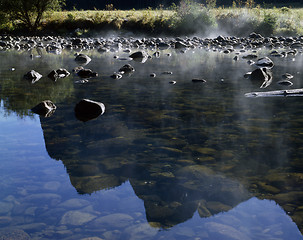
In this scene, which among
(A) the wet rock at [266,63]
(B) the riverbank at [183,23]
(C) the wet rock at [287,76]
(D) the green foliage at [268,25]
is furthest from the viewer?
(B) the riverbank at [183,23]

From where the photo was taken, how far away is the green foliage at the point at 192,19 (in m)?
26.1

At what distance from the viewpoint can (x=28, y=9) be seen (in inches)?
1067

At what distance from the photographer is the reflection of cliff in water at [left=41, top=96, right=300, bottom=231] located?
257 cm

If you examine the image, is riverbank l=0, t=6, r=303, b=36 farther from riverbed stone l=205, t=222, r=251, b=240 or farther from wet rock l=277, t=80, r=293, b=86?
riverbed stone l=205, t=222, r=251, b=240

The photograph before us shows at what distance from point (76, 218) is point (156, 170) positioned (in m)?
0.97

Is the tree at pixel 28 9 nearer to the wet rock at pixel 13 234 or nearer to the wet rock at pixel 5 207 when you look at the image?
the wet rock at pixel 5 207

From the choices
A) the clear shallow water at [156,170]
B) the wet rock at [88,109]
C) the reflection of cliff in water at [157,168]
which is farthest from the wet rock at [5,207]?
the wet rock at [88,109]

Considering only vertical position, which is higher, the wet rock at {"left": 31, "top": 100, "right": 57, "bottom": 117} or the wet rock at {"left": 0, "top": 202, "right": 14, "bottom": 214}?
the wet rock at {"left": 0, "top": 202, "right": 14, "bottom": 214}

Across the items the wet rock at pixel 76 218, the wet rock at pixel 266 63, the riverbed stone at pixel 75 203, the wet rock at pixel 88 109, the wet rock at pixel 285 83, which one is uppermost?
the wet rock at pixel 76 218

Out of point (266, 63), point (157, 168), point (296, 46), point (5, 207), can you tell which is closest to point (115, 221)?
point (5, 207)

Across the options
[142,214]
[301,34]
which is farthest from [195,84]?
[301,34]

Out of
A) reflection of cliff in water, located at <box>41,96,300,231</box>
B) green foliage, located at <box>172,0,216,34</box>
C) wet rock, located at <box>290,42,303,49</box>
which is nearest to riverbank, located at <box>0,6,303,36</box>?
green foliage, located at <box>172,0,216,34</box>

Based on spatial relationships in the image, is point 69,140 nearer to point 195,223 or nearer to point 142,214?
point 142,214

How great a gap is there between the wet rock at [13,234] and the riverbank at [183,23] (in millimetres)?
25546
